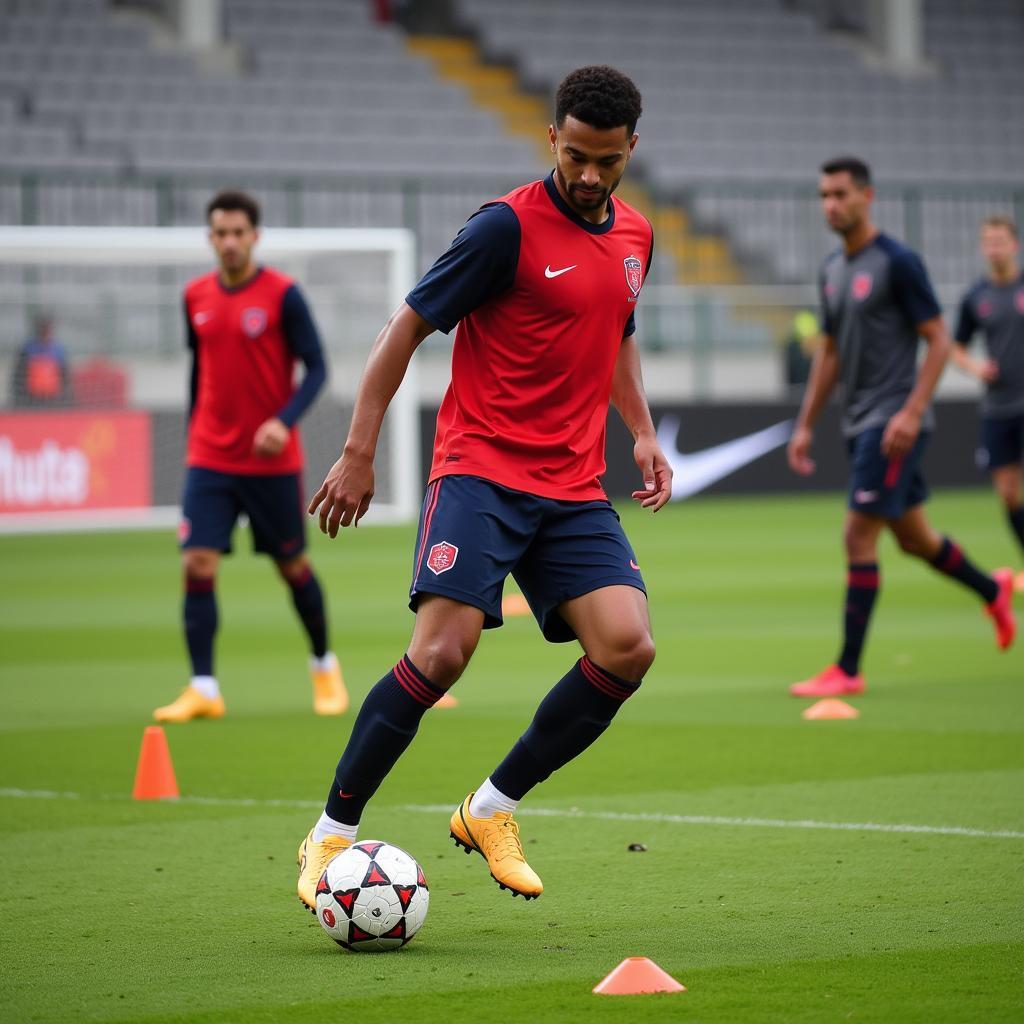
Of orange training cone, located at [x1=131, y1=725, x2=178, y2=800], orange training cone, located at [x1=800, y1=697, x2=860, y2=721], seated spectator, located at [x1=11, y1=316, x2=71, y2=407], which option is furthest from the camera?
seated spectator, located at [x1=11, y1=316, x2=71, y2=407]

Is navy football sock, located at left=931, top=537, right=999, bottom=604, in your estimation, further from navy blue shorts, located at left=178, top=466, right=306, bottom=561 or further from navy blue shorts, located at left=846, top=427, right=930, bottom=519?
navy blue shorts, located at left=178, top=466, right=306, bottom=561

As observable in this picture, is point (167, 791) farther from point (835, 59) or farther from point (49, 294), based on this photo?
point (835, 59)

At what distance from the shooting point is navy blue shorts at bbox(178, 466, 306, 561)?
8789 millimetres

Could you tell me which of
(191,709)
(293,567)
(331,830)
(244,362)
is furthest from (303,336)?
(331,830)

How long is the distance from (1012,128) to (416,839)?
30.3 meters

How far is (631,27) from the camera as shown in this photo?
33.0 meters

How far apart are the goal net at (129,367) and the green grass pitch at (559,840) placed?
8.80 m

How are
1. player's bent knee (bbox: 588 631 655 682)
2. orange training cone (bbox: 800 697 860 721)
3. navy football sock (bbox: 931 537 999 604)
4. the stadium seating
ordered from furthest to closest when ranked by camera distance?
1. the stadium seating
2. navy football sock (bbox: 931 537 999 604)
3. orange training cone (bbox: 800 697 860 721)
4. player's bent knee (bbox: 588 631 655 682)

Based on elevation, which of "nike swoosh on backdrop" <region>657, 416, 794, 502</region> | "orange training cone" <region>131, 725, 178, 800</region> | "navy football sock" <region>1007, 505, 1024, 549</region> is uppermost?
"orange training cone" <region>131, 725, 178, 800</region>

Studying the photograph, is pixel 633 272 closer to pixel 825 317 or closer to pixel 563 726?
pixel 563 726

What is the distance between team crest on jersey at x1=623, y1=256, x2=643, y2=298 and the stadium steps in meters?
23.3

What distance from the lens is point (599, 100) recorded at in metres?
4.85

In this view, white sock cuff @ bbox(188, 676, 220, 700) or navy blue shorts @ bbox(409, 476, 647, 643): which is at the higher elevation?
navy blue shorts @ bbox(409, 476, 647, 643)

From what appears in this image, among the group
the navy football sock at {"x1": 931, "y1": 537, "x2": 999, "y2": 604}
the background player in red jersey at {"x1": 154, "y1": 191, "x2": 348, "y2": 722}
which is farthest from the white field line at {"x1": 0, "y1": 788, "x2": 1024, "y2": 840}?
the navy football sock at {"x1": 931, "y1": 537, "x2": 999, "y2": 604}
